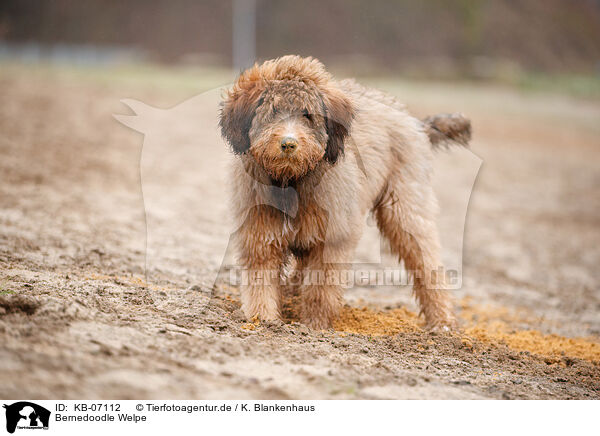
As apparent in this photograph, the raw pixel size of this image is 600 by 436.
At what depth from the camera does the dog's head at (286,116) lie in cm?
404

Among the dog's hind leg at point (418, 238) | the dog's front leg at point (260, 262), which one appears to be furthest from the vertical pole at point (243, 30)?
the dog's front leg at point (260, 262)

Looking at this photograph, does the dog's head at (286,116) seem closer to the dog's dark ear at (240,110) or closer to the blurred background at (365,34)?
the dog's dark ear at (240,110)

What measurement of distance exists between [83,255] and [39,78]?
1439 cm

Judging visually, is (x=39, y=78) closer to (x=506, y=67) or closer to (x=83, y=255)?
(x=83, y=255)

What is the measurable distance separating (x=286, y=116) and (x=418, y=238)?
1.86 meters

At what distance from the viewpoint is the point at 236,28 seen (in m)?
33.7

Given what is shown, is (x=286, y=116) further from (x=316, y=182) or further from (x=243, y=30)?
(x=243, y=30)

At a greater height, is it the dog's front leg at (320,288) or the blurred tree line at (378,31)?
the blurred tree line at (378,31)

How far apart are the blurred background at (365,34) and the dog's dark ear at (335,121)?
23.7m

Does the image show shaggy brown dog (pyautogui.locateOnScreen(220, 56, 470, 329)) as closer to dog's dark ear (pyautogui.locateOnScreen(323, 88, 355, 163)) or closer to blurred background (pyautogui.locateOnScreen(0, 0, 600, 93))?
dog's dark ear (pyautogui.locateOnScreen(323, 88, 355, 163))

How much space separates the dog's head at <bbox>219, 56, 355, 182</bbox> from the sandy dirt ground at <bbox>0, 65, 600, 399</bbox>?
2.72 feet

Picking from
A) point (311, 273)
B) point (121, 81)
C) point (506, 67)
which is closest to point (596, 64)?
point (506, 67)

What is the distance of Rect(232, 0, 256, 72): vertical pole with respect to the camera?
31219mm
